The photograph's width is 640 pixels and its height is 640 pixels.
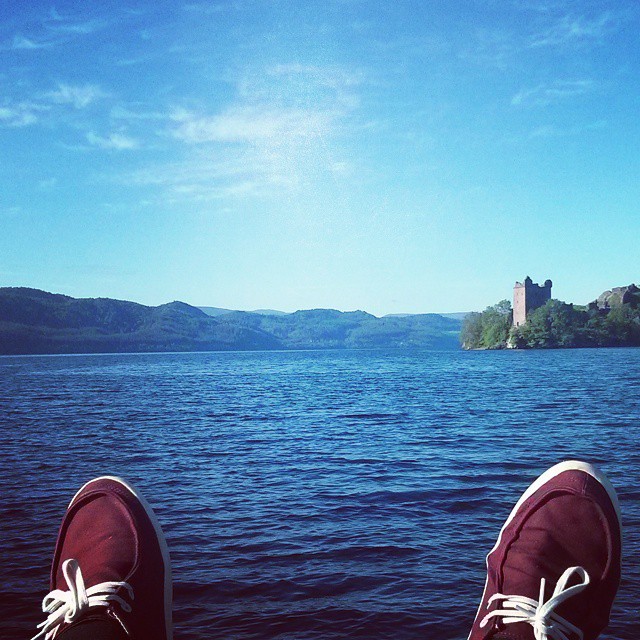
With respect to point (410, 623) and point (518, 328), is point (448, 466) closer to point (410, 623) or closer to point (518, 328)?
point (410, 623)

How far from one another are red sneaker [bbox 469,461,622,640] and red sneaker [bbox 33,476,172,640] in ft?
5.61

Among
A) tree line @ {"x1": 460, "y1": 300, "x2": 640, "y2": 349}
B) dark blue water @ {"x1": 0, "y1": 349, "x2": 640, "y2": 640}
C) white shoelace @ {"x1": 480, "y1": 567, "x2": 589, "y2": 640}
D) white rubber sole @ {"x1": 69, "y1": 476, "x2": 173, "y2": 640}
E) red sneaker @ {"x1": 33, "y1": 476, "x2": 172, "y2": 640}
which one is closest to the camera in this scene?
white shoelace @ {"x1": 480, "y1": 567, "x2": 589, "y2": 640}

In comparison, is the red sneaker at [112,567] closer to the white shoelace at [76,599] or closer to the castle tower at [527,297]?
the white shoelace at [76,599]

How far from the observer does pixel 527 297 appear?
125500mm

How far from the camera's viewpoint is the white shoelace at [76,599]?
10.2 ft

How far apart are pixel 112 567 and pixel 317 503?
4.42 metres

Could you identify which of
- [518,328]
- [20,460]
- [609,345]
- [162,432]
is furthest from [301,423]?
[609,345]

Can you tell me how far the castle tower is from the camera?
126 metres

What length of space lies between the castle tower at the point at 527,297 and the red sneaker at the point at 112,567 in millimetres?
128478

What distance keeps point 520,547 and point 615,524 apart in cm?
55

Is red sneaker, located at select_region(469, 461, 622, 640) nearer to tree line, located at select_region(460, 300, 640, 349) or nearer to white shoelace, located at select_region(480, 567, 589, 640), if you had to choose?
white shoelace, located at select_region(480, 567, 589, 640)

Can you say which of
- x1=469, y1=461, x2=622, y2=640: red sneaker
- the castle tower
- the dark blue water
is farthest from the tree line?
x1=469, y1=461, x2=622, y2=640: red sneaker

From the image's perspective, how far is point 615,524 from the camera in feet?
11.6

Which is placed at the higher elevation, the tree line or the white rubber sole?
the tree line
